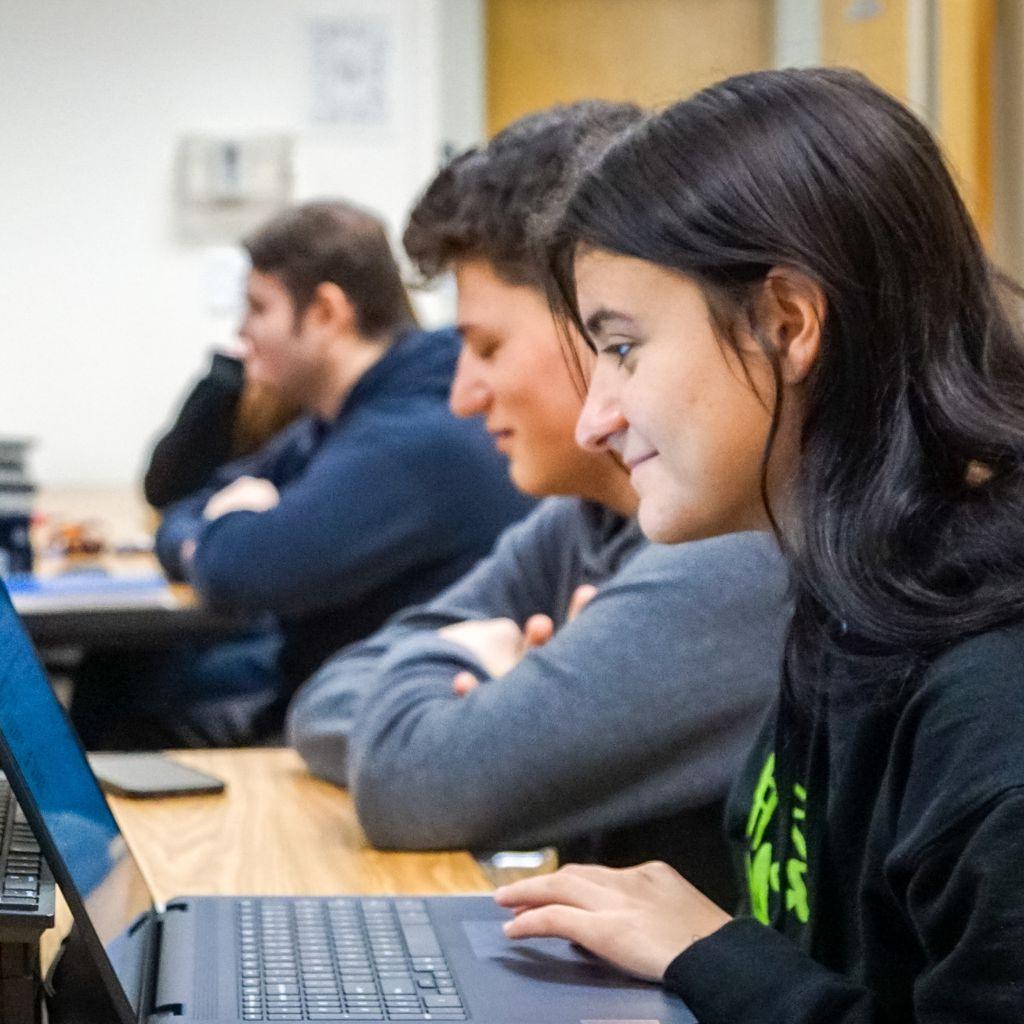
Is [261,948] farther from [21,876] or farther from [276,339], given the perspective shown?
[276,339]

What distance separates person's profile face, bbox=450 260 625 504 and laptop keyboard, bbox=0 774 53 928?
666mm

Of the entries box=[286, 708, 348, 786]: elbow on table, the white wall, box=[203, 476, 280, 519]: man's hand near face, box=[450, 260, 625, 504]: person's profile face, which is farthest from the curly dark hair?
the white wall

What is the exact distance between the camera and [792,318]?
34.3 inches

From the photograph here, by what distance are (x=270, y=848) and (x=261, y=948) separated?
12.9 inches

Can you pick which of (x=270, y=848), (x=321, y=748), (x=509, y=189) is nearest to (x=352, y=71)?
(x=509, y=189)

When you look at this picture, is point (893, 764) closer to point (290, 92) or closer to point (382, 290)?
point (382, 290)

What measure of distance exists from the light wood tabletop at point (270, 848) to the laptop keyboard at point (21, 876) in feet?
0.73

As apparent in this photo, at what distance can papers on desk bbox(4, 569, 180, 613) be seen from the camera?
2.39 m

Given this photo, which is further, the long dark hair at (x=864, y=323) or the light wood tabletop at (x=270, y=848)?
the light wood tabletop at (x=270, y=848)

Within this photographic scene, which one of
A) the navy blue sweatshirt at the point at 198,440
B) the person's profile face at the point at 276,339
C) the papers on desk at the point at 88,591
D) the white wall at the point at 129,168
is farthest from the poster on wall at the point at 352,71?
the papers on desk at the point at 88,591

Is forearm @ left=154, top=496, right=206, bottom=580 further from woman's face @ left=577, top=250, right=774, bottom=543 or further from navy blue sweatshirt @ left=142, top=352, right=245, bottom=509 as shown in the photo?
woman's face @ left=577, top=250, right=774, bottom=543

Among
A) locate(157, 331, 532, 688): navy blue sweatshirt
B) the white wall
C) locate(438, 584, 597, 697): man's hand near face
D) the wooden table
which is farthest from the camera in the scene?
the white wall

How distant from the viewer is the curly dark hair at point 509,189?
1466mm

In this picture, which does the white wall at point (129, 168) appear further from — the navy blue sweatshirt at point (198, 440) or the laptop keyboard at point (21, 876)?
the laptop keyboard at point (21, 876)
